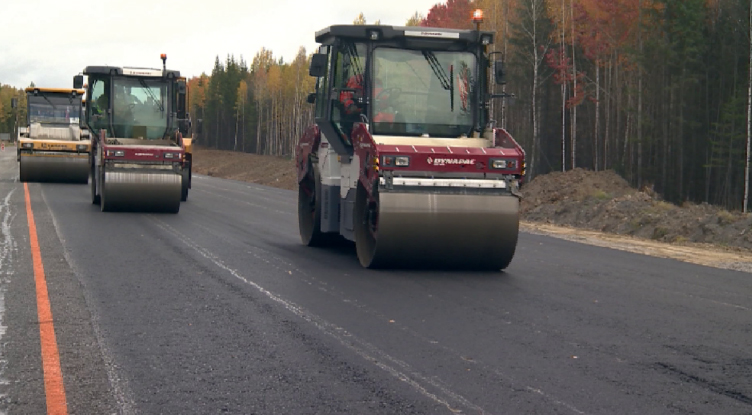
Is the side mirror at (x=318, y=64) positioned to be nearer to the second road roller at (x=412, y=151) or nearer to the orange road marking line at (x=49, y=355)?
the second road roller at (x=412, y=151)

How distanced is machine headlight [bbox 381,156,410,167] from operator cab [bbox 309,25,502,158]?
4.06 ft

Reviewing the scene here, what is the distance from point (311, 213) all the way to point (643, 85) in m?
41.4

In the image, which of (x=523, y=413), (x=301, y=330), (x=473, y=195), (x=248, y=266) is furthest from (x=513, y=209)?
(x=523, y=413)

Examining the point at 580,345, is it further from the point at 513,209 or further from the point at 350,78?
the point at 350,78

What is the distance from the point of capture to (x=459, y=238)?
35.6 ft

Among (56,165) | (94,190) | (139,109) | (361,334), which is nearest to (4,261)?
(361,334)

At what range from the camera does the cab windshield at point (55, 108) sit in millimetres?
32031

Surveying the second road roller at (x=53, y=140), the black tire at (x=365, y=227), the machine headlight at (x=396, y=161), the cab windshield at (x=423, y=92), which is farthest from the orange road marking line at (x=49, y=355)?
the second road roller at (x=53, y=140)

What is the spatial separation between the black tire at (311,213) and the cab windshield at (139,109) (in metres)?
8.02

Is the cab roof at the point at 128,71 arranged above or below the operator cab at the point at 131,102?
above

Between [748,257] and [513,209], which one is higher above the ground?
[513,209]

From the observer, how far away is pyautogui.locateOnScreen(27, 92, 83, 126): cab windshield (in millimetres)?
32031

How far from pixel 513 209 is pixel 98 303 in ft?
16.5

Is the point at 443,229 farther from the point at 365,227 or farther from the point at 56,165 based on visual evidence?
the point at 56,165
